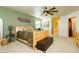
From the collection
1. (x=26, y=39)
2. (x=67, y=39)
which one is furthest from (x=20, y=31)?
(x=67, y=39)

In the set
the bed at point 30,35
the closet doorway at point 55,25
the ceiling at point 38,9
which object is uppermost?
the ceiling at point 38,9

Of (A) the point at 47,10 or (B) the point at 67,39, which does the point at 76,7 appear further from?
(B) the point at 67,39

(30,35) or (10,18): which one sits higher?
(10,18)

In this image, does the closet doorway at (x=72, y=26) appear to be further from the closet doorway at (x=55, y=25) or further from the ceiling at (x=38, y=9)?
the closet doorway at (x=55, y=25)

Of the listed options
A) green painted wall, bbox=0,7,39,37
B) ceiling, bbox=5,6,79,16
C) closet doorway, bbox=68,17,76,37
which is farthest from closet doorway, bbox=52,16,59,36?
green painted wall, bbox=0,7,39,37

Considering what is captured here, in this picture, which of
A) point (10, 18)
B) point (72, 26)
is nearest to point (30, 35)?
point (10, 18)

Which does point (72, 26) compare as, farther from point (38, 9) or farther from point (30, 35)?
point (30, 35)

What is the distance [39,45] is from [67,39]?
69 cm

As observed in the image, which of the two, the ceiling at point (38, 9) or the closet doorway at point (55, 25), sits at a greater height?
the ceiling at point (38, 9)

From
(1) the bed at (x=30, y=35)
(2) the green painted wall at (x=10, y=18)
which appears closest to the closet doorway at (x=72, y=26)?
(1) the bed at (x=30, y=35)

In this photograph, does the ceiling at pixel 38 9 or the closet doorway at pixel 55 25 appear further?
the closet doorway at pixel 55 25

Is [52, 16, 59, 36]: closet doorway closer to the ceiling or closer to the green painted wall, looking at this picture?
the ceiling

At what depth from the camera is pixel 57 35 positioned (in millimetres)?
2125

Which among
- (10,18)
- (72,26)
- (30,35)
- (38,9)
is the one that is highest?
(38,9)
